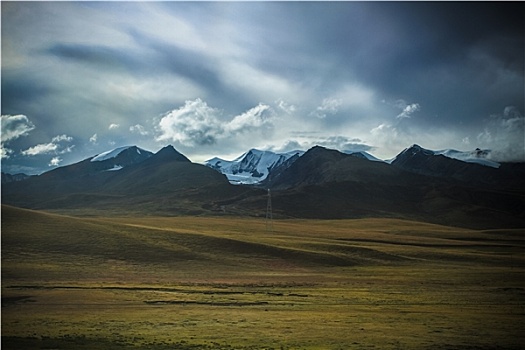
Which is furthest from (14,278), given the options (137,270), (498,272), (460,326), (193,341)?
(498,272)

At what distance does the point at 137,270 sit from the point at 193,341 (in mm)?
39920

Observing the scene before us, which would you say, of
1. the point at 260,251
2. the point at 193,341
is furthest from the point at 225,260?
the point at 193,341

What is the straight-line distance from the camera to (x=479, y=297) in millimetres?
51438

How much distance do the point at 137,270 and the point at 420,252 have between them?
58017 millimetres

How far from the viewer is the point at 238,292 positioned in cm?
5384

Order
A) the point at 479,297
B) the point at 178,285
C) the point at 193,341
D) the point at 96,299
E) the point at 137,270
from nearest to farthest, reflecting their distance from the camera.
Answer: the point at 193,341
the point at 96,299
the point at 479,297
the point at 178,285
the point at 137,270

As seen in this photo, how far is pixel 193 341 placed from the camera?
33.2m

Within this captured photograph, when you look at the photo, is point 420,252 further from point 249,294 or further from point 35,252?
point 35,252

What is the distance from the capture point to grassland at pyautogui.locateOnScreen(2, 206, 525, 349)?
113 ft

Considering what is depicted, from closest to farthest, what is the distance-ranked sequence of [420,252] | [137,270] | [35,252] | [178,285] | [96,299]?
[96,299] → [178,285] → [137,270] → [35,252] → [420,252]

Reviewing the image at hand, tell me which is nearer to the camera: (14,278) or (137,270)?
(14,278)

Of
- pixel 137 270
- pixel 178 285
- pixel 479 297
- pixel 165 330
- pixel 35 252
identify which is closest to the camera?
pixel 165 330

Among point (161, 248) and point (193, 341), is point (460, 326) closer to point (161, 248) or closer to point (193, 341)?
point (193, 341)

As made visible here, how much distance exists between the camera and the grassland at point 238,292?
34.3 metres
